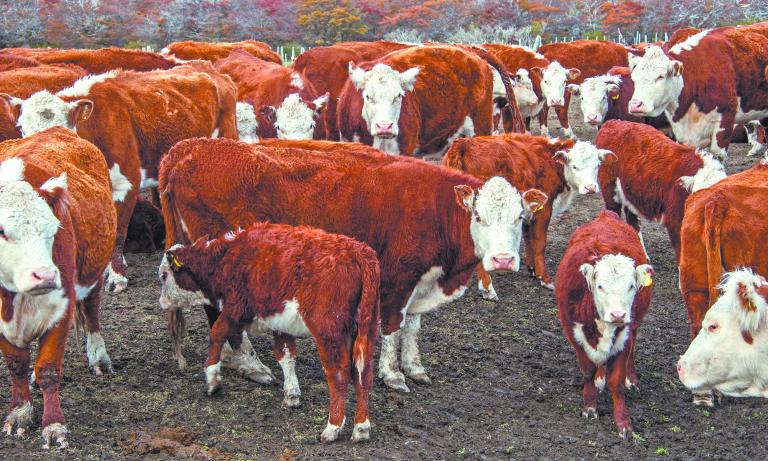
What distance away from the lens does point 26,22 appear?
106 feet

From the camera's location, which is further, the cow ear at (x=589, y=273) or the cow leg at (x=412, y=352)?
the cow leg at (x=412, y=352)

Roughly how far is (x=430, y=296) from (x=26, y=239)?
112 inches

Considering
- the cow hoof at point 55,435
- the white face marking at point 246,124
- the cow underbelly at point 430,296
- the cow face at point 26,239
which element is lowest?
the white face marking at point 246,124

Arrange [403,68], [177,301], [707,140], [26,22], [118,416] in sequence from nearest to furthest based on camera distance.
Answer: [118,416] < [177,301] < [403,68] < [707,140] < [26,22]

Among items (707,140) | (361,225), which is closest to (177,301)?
(361,225)

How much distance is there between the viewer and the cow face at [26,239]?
16.6 feet

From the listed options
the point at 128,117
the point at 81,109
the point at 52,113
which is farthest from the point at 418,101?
the point at 52,113

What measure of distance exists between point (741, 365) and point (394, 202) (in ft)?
8.56

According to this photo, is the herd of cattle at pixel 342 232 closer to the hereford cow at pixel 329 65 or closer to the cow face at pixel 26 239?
the cow face at pixel 26 239

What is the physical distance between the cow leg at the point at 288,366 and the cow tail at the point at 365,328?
0.58 meters

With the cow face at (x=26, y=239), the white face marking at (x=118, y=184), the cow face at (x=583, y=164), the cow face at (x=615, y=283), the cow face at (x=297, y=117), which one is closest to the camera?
the cow face at (x=26, y=239)

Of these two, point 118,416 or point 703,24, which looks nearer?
point 118,416

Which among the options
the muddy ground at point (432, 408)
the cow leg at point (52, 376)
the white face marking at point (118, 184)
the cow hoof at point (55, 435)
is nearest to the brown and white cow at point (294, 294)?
the muddy ground at point (432, 408)

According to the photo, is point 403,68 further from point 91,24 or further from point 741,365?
point 91,24
